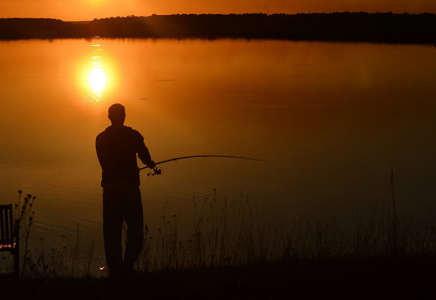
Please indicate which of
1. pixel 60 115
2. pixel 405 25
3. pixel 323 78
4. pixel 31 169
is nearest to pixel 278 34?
pixel 405 25

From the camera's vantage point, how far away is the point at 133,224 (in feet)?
16.5

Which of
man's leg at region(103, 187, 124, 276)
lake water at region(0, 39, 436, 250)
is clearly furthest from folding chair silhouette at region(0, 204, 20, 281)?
lake water at region(0, 39, 436, 250)

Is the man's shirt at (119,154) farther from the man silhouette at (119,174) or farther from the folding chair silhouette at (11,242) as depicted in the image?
the folding chair silhouette at (11,242)

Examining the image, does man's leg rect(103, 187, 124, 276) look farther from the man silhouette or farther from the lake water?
the lake water

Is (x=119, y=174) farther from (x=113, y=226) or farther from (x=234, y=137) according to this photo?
(x=234, y=137)

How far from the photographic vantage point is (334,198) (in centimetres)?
980

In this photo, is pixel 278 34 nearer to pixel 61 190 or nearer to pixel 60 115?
pixel 60 115

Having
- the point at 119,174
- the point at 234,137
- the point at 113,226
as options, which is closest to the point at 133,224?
the point at 113,226

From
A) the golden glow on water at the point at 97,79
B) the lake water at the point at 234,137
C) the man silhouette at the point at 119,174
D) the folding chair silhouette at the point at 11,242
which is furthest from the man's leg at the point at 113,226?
the golden glow on water at the point at 97,79

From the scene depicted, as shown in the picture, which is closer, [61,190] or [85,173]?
[61,190]

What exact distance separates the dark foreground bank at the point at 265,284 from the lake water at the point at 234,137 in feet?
10.6

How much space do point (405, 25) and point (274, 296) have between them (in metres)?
79.7

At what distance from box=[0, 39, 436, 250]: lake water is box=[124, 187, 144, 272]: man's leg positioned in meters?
2.89

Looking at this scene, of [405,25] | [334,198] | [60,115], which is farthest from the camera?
[405,25]
